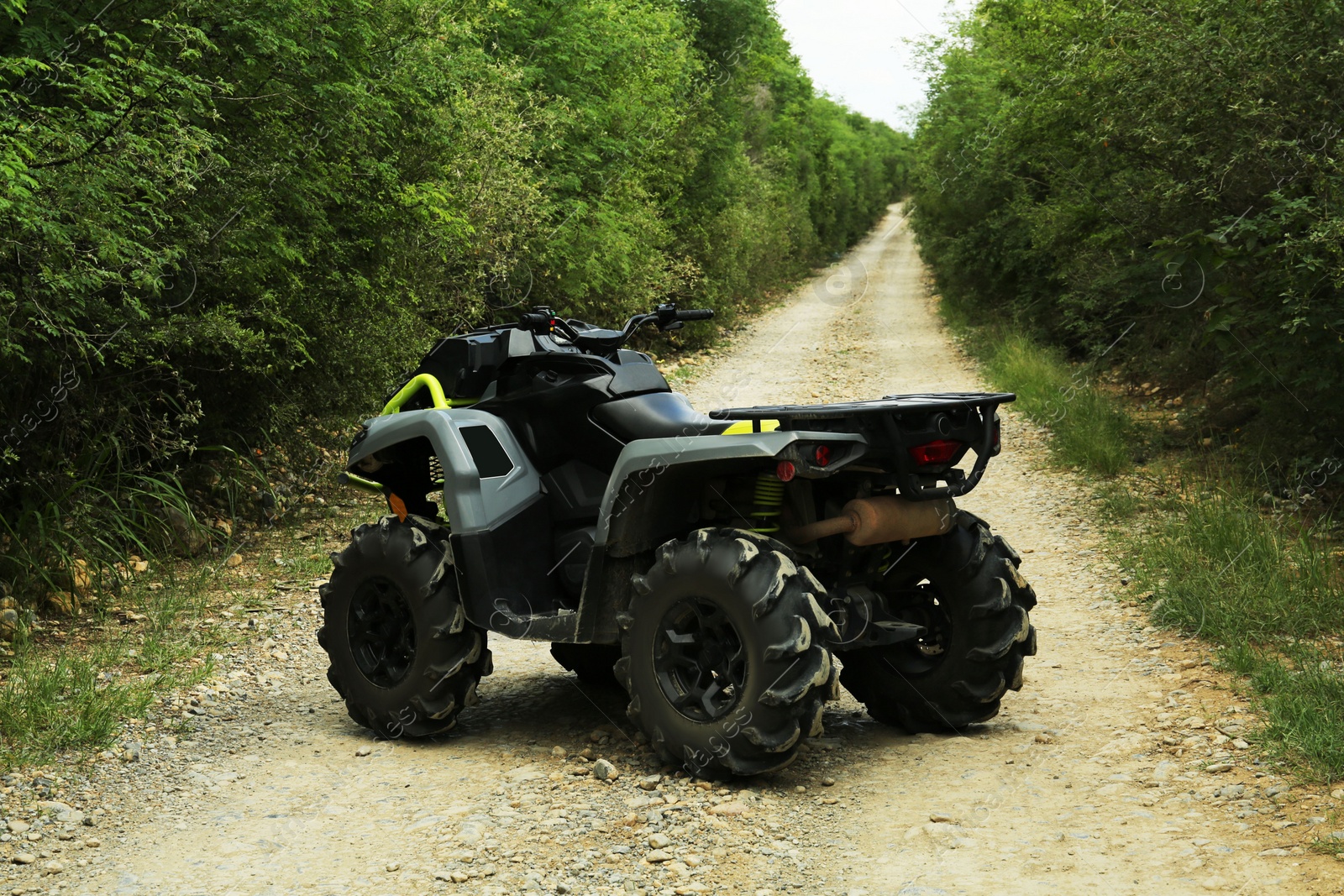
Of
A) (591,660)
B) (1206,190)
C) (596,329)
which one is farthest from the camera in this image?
(1206,190)

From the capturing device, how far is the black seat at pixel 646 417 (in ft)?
16.0

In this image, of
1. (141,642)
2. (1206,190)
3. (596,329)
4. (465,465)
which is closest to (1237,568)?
(1206,190)

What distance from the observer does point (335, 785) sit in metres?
4.63

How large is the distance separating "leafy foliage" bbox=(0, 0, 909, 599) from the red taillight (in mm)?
4091

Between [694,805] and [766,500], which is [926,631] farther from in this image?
[694,805]

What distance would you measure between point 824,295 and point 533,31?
23353 millimetres

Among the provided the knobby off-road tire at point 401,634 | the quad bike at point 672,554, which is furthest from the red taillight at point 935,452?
the knobby off-road tire at point 401,634

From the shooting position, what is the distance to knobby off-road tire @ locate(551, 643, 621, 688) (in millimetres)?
5875

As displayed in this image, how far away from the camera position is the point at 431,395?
219 inches

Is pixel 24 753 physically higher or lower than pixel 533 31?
lower

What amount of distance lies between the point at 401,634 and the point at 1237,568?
4.83 meters

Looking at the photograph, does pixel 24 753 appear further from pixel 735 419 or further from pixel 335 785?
pixel 735 419

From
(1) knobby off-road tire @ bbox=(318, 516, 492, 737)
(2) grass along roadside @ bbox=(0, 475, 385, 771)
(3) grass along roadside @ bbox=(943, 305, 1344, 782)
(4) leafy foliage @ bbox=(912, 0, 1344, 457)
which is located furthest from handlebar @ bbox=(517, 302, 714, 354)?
(4) leafy foliage @ bbox=(912, 0, 1344, 457)

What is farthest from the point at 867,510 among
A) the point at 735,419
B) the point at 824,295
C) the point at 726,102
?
the point at 824,295
